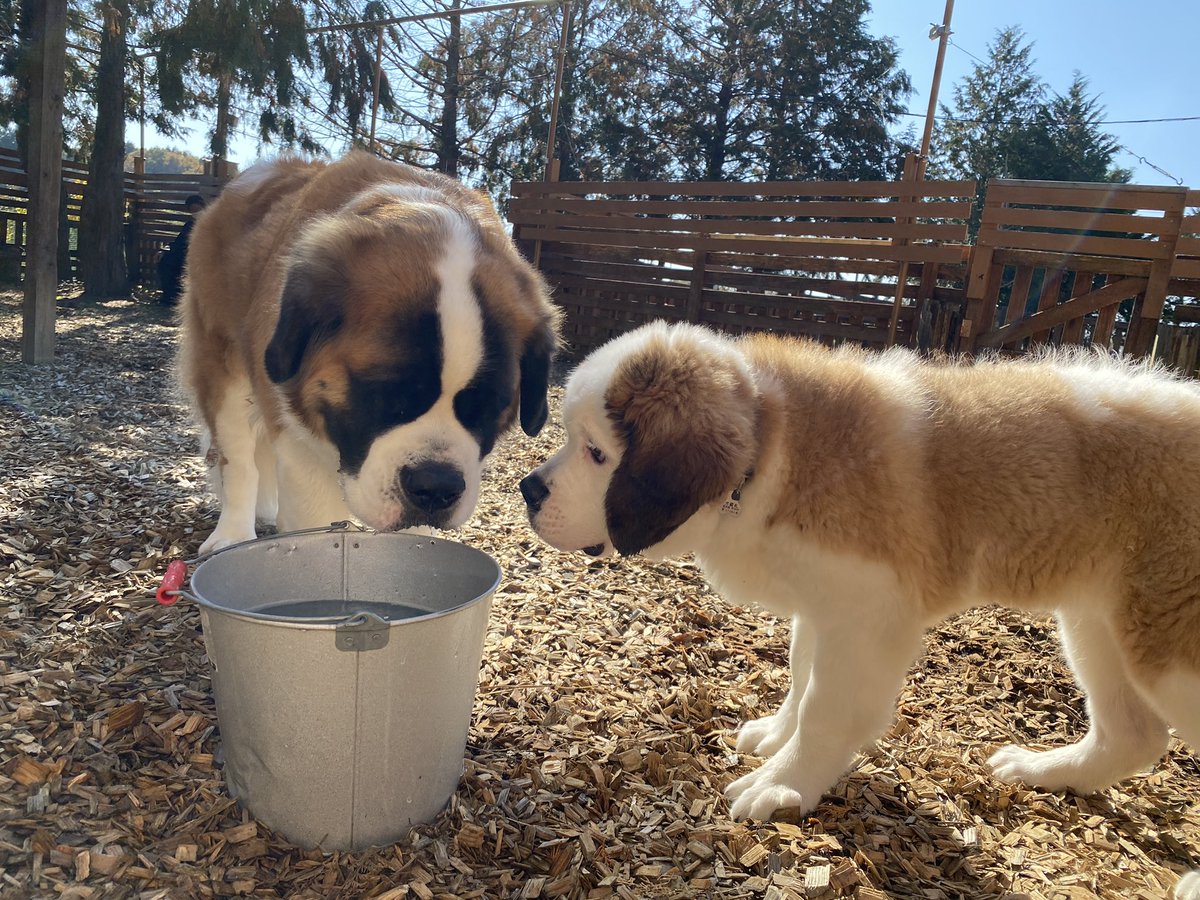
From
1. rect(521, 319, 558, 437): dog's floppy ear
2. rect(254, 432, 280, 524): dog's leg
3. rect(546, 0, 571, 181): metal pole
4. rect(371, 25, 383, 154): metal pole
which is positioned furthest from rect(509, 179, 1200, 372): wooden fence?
rect(254, 432, 280, 524): dog's leg

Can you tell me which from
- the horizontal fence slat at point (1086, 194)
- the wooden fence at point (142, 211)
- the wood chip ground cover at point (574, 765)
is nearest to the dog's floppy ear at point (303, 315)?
the wood chip ground cover at point (574, 765)

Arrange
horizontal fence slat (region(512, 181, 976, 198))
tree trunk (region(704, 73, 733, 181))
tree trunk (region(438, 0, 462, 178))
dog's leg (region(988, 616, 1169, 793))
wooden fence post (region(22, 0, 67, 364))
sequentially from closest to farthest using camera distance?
1. dog's leg (region(988, 616, 1169, 793))
2. wooden fence post (region(22, 0, 67, 364))
3. horizontal fence slat (region(512, 181, 976, 198))
4. tree trunk (region(438, 0, 462, 178))
5. tree trunk (region(704, 73, 733, 181))

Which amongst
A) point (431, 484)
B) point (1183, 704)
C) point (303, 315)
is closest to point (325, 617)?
point (431, 484)

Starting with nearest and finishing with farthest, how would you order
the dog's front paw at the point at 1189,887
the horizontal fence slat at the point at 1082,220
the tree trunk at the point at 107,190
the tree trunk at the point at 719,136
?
the dog's front paw at the point at 1189,887
the horizontal fence slat at the point at 1082,220
the tree trunk at the point at 107,190
the tree trunk at the point at 719,136

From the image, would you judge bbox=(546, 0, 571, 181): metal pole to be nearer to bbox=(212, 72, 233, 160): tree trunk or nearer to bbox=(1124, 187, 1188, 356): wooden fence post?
bbox=(212, 72, 233, 160): tree trunk

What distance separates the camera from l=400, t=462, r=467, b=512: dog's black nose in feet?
7.14

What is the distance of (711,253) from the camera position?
933 cm

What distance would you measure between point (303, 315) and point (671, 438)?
1.09 metres

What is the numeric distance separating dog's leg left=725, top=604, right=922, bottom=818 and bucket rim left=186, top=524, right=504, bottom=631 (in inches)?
33.8

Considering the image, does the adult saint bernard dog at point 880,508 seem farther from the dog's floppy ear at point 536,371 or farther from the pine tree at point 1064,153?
the pine tree at point 1064,153

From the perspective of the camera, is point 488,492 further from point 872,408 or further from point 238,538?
point 872,408

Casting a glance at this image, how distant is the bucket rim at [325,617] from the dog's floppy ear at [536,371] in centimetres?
66

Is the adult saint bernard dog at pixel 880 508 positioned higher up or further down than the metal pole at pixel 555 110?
further down

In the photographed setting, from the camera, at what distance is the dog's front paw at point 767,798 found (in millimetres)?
2135
